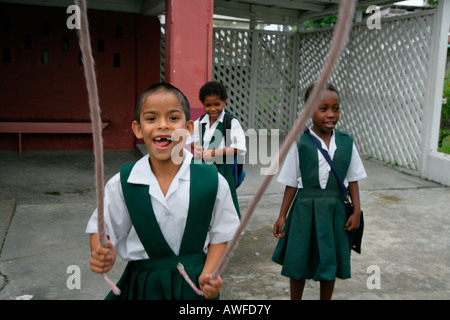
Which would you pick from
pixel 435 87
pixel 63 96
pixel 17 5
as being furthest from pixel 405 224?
pixel 17 5

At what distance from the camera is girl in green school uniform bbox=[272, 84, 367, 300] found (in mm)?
2424

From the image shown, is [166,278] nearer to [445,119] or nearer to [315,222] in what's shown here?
[315,222]

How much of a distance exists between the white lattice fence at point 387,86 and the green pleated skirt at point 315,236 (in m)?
4.59

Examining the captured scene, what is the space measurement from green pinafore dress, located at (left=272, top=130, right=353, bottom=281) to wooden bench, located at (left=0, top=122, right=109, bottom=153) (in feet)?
16.8

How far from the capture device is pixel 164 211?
155 centimetres

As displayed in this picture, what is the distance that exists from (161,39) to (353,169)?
5.93 metres

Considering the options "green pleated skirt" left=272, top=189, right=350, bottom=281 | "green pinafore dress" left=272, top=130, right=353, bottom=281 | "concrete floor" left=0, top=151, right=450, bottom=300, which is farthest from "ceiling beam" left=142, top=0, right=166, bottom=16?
"green pleated skirt" left=272, top=189, right=350, bottom=281

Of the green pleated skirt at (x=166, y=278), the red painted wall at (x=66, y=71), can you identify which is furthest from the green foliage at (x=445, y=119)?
the green pleated skirt at (x=166, y=278)

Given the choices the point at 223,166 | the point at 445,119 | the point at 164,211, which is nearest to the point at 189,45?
the point at 223,166

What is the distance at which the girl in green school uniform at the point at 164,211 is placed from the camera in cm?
153

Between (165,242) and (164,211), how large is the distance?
10 cm

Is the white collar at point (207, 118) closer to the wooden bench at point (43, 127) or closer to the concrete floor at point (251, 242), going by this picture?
the concrete floor at point (251, 242)

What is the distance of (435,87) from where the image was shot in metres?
6.20

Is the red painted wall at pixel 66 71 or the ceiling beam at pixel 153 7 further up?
the ceiling beam at pixel 153 7
